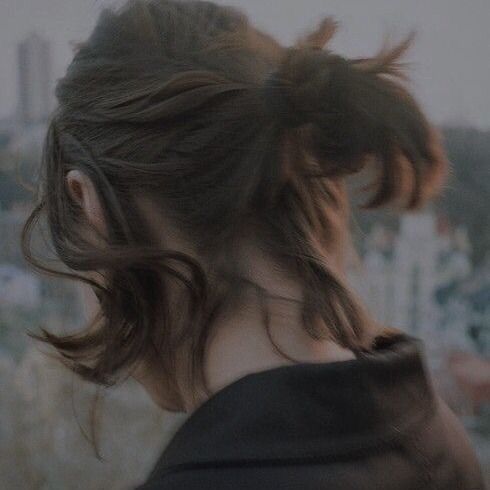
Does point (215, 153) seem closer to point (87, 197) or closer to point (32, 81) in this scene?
point (87, 197)

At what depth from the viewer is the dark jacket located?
0.77m

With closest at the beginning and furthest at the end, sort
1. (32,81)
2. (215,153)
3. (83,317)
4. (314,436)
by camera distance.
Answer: (314,436), (215,153), (83,317), (32,81)

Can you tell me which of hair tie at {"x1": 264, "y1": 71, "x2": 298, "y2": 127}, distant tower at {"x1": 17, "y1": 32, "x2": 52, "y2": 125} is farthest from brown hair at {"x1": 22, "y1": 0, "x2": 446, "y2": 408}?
distant tower at {"x1": 17, "y1": 32, "x2": 52, "y2": 125}

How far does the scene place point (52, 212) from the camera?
0.99 metres

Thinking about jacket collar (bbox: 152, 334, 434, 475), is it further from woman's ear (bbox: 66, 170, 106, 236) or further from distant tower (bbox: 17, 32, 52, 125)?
distant tower (bbox: 17, 32, 52, 125)

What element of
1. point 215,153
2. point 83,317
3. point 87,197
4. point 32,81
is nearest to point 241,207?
point 215,153

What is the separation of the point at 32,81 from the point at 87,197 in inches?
67.4

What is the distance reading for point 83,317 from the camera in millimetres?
2414

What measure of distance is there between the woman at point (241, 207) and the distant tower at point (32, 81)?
161 cm

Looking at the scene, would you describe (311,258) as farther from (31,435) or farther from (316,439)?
(31,435)

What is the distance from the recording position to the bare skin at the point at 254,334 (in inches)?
34.6

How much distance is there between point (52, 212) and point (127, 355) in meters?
0.19

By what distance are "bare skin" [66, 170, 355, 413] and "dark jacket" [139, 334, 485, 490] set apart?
0.14 ft

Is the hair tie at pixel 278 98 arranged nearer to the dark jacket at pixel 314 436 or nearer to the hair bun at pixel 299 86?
the hair bun at pixel 299 86
